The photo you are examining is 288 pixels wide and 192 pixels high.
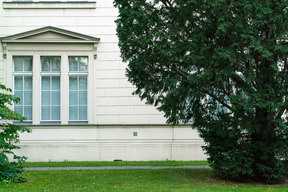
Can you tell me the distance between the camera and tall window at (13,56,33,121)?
18.1m

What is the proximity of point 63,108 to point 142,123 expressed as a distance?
3345 millimetres

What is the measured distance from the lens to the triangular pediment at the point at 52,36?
58.5 ft

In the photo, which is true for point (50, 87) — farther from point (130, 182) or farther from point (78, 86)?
point (130, 182)

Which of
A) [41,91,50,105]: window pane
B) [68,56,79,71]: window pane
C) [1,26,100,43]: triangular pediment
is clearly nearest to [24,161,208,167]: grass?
[41,91,50,105]: window pane

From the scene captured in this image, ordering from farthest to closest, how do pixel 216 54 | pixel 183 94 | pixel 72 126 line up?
1. pixel 72 126
2. pixel 183 94
3. pixel 216 54

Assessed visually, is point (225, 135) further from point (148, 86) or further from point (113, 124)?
point (113, 124)

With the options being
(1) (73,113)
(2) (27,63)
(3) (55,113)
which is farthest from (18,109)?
(1) (73,113)

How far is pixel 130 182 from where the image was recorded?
476 inches

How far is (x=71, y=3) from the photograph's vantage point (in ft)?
59.5

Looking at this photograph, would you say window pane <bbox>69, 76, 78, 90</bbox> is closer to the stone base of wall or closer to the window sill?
the stone base of wall

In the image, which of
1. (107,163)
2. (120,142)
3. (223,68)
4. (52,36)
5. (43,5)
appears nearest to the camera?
(223,68)

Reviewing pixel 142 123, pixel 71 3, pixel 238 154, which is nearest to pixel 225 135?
pixel 238 154

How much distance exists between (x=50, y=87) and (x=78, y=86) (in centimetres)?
118

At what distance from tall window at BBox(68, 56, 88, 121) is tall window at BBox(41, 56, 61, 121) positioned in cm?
55
